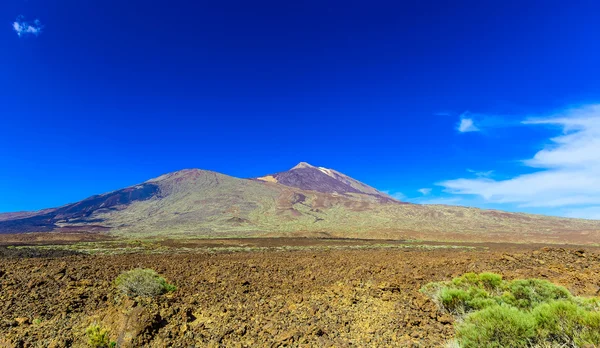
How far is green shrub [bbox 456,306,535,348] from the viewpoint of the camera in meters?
4.71

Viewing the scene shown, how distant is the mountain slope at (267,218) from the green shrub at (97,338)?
180ft

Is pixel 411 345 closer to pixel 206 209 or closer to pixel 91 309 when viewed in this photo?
pixel 91 309

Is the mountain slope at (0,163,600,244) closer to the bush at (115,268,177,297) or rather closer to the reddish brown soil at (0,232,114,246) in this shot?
the reddish brown soil at (0,232,114,246)

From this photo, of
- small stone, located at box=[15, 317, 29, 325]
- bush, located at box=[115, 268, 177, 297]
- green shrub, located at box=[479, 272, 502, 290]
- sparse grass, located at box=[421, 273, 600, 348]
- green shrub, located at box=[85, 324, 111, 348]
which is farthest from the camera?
bush, located at box=[115, 268, 177, 297]

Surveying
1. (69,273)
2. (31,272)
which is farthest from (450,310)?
(31,272)

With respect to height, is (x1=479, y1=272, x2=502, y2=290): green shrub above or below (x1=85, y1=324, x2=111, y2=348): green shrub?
above

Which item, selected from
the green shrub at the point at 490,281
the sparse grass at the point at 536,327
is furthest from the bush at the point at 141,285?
the green shrub at the point at 490,281

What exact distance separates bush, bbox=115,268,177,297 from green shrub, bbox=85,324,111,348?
2.90 meters

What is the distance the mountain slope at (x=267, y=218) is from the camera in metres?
66.4

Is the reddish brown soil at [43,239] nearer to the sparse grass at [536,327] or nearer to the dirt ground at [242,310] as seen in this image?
the dirt ground at [242,310]

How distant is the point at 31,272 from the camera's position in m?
11.9

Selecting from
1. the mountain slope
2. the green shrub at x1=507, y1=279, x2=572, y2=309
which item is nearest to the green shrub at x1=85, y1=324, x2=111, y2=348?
the green shrub at x1=507, y1=279, x2=572, y2=309

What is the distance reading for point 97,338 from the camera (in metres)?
6.05

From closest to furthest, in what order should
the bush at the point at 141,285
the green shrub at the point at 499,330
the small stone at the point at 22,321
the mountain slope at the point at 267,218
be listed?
1. the green shrub at the point at 499,330
2. the small stone at the point at 22,321
3. the bush at the point at 141,285
4. the mountain slope at the point at 267,218
